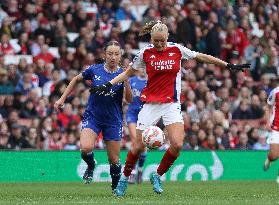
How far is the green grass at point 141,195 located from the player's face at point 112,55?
198cm

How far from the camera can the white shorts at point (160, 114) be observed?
1388 centimetres

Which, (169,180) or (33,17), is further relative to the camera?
(33,17)

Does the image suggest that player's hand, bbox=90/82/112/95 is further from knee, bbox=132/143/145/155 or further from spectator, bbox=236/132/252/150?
spectator, bbox=236/132/252/150

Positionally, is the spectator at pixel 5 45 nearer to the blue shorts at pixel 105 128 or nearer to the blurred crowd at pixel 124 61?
the blurred crowd at pixel 124 61

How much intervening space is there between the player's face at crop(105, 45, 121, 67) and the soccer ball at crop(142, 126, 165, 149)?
1.40 m

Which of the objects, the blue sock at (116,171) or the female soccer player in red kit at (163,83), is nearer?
the female soccer player in red kit at (163,83)

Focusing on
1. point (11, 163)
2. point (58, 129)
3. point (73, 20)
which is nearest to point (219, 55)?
point (73, 20)

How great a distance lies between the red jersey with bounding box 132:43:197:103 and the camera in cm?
1386

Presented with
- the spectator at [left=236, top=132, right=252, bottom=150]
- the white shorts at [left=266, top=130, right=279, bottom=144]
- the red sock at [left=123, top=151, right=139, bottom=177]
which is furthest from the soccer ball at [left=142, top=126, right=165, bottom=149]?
the spectator at [left=236, top=132, right=252, bottom=150]

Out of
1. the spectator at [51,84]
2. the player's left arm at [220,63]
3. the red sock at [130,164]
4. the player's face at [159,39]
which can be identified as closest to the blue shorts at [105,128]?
the red sock at [130,164]

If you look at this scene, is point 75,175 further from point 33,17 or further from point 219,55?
point 219,55

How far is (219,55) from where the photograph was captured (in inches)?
1065

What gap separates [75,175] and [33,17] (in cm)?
524

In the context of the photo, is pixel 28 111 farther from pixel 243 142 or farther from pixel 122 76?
pixel 122 76
